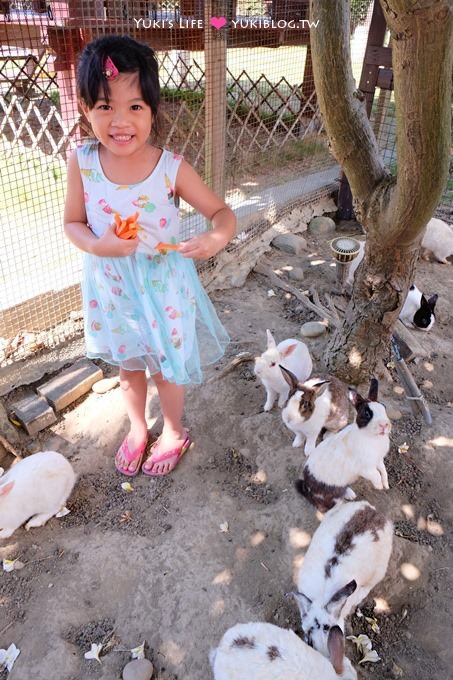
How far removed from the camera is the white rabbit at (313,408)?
2.56 m

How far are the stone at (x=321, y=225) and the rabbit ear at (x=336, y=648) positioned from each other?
4479mm

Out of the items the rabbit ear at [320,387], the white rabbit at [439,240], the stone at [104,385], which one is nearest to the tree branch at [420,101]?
the rabbit ear at [320,387]

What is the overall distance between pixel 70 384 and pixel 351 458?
1.74m

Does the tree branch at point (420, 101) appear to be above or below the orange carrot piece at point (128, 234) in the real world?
above

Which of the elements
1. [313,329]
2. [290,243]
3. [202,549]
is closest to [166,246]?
[202,549]

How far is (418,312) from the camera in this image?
3.97 m

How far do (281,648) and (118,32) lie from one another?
3649 millimetres

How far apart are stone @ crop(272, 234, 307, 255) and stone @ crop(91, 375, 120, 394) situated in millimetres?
2532

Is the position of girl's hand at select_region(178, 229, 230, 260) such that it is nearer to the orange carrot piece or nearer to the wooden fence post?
the orange carrot piece

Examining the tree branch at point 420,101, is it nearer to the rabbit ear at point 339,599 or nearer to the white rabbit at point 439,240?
the rabbit ear at point 339,599

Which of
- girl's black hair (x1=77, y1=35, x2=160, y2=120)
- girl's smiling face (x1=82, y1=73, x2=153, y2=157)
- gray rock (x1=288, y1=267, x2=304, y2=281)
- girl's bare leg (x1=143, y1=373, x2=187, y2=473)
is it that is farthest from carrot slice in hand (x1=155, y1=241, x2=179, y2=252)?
gray rock (x1=288, y1=267, x2=304, y2=281)

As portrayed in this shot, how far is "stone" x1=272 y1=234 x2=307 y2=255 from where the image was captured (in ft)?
16.7

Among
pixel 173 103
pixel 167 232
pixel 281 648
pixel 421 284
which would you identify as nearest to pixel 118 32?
pixel 167 232

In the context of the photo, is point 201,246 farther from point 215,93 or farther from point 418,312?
point 418,312
